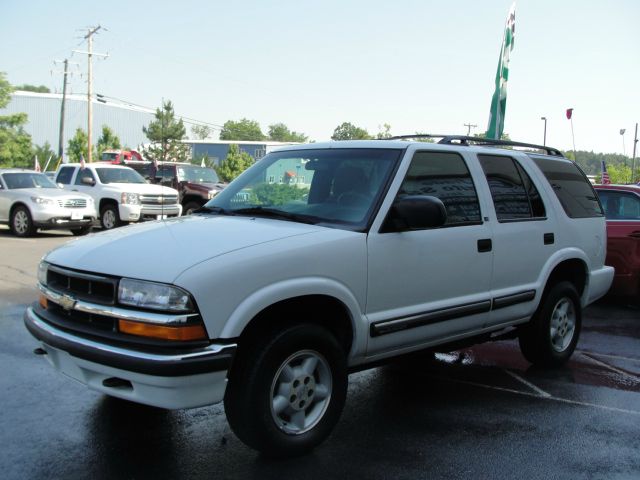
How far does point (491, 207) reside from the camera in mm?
4891

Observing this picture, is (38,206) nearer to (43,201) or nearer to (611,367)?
(43,201)

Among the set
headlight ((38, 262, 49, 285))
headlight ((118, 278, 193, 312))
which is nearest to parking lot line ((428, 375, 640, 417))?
headlight ((118, 278, 193, 312))

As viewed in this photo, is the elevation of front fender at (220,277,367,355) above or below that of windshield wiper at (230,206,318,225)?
below

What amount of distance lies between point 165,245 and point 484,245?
2322mm

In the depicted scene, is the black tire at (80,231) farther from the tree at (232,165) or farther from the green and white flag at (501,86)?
the tree at (232,165)

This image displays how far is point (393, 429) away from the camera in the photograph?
4.20m

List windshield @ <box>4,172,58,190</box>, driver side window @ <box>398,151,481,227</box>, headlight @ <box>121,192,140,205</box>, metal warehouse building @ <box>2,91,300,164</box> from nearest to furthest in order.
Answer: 1. driver side window @ <box>398,151,481,227</box>
2. windshield @ <box>4,172,58,190</box>
3. headlight @ <box>121,192,140,205</box>
4. metal warehouse building @ <box>2,91,300,164</box>

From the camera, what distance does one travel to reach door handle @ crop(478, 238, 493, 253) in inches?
184

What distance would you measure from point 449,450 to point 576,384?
2004mm

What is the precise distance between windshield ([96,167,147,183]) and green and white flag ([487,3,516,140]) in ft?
33.4

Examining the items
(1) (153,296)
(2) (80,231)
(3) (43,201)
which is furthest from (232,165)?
(1) (153,296)

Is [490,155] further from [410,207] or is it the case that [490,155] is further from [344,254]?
[344,254]

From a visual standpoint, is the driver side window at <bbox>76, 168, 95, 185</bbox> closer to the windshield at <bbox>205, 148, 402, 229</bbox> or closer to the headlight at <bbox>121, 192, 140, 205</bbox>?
the headlight at <bbox>121, 192, 140, 205</bbox>

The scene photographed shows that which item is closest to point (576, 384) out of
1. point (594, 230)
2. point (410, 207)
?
point (594, 230)
